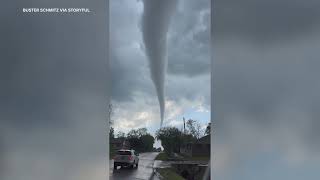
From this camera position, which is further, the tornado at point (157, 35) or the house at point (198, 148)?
the tornado at point (157, 35)

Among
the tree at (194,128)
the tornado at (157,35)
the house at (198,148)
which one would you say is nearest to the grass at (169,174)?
the house at (198,148)

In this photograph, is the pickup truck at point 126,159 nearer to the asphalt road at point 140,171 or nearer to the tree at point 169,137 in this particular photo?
the asphalt road at point 140,171

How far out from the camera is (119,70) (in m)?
5.48

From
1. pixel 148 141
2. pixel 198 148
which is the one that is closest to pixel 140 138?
pixel 148 141

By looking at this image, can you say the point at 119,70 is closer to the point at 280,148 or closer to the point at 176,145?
the point at 176,145

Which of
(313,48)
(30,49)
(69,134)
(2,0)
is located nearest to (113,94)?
(69,134)

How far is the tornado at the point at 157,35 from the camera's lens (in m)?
5.51

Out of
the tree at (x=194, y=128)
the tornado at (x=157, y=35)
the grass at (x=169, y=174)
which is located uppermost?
the tornado at (x=157, y=35)

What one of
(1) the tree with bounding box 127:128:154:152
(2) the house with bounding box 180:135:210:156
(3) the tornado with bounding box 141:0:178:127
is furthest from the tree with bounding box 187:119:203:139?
(1) the tree with bounding box 127:128:154:152

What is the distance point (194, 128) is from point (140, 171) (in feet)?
2.29

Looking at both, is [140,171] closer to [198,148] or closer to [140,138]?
[140,138]

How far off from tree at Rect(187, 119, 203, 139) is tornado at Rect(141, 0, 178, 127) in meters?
0.29

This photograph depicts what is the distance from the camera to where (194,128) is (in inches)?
217

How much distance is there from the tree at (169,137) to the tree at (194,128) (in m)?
0.11
